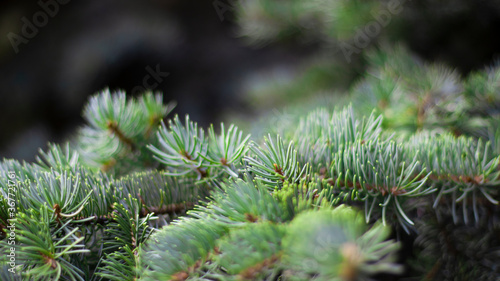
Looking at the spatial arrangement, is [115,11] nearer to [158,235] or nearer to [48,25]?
[48,25]

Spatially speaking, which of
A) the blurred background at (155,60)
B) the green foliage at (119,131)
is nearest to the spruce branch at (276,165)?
the green foliage at (119,131)

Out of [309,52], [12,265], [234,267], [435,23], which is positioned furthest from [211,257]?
[309,52]

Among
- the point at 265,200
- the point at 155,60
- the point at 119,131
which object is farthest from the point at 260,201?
Result: the point at 155,60

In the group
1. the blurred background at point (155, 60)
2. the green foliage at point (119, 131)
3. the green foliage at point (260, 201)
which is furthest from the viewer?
the blurred background at point (155, 60)

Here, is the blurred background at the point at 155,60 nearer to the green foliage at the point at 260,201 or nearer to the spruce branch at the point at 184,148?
the green foliage at the point at 260,201

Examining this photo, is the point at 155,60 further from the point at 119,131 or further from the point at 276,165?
the point at 276,165

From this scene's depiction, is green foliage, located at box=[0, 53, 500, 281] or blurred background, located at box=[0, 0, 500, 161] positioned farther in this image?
blurred background, located at box=[0, 0, 500, 161]

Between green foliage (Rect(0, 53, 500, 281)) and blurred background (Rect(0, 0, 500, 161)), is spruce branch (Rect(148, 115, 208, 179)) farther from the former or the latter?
blurred background (Rect(0, 0, 500, 161))

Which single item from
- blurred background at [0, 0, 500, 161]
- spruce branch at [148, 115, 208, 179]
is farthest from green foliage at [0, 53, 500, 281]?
blurred background at [0, 0, 500, 161]
